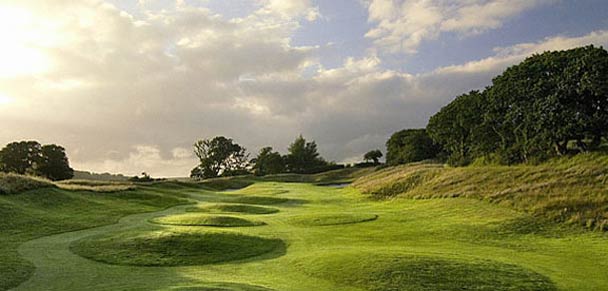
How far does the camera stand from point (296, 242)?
23.3m

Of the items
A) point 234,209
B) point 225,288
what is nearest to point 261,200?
point 234,209

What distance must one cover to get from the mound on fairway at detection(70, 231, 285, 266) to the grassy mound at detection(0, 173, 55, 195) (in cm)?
1463

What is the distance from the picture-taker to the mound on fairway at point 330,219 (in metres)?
29.8

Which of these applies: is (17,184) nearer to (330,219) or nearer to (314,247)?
(330,219)

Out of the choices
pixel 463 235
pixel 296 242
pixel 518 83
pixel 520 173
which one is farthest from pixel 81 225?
pixel 518 83

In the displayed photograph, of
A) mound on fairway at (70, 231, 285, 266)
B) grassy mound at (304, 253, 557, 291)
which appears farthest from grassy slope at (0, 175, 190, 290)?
grassy mound at (304, 253, 557, 291)

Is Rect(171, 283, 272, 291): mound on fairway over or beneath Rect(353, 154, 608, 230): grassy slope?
beneath

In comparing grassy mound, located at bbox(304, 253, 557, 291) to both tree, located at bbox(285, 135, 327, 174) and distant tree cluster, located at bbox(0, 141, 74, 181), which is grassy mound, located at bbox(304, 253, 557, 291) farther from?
tree, located at bbox(285, 135, 327, 174)

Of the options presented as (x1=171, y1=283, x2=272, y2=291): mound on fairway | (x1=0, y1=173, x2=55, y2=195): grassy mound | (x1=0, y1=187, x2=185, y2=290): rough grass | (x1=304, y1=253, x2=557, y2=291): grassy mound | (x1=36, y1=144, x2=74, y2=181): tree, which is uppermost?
(x1=36, y1=144, x2=74, y2=181): tree

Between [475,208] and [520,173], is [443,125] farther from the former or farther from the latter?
[475,208]

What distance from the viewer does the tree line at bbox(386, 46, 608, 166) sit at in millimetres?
39156

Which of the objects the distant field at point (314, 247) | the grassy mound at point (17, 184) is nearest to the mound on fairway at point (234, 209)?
the distant field at point (314, 247)

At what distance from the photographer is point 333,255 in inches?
728

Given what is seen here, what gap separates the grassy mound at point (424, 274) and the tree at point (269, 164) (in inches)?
4033
